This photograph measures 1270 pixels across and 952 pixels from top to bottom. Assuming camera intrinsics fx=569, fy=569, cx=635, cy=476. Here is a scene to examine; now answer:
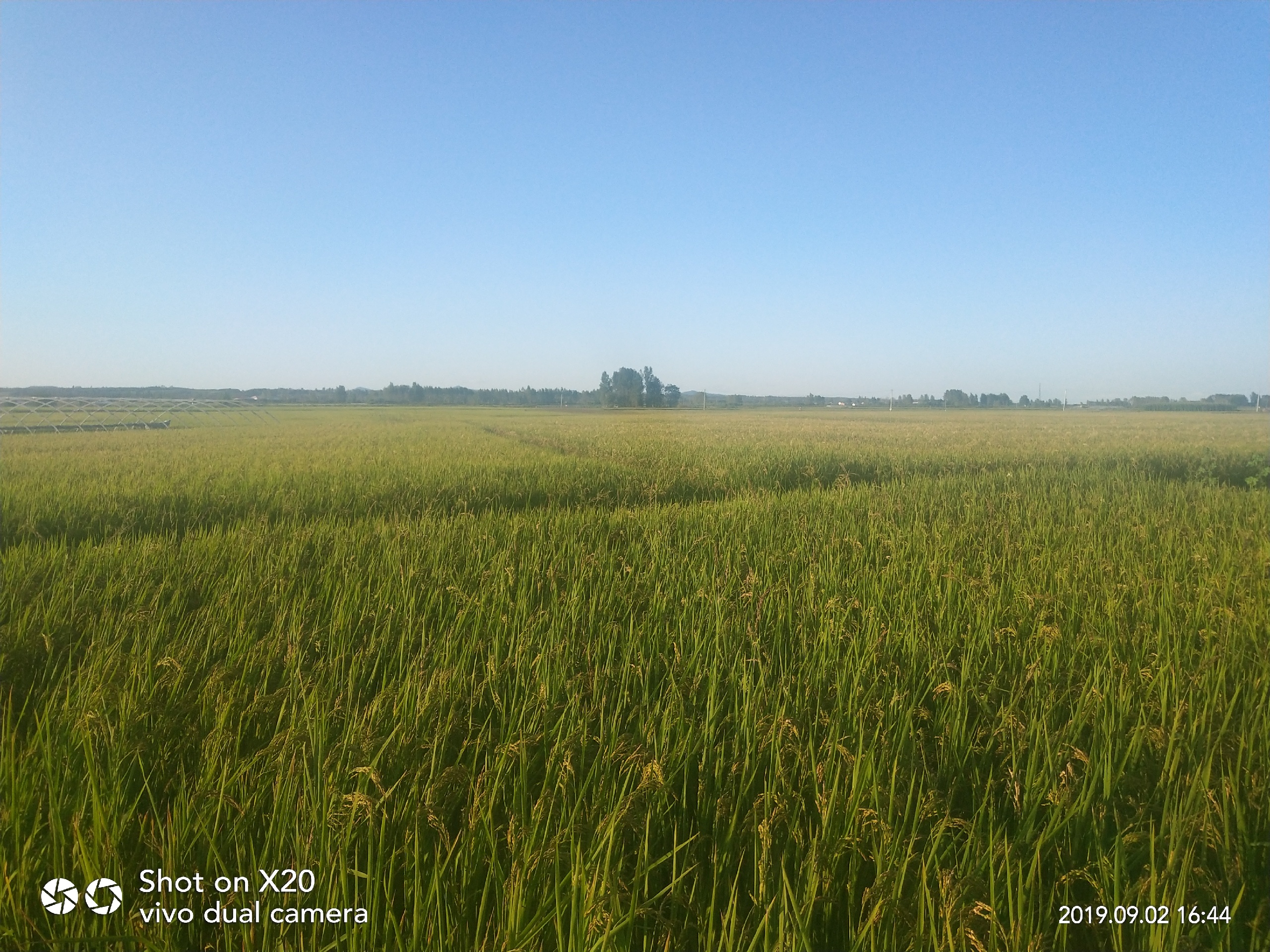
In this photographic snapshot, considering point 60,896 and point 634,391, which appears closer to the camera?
point 60,896

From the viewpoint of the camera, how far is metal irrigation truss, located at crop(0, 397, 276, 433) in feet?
43.2

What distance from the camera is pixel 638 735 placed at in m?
1.71

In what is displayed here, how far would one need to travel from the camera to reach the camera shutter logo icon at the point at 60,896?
42.9 inches

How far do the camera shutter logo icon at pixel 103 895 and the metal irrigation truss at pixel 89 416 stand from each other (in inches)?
487

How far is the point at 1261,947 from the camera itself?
3.77 feet

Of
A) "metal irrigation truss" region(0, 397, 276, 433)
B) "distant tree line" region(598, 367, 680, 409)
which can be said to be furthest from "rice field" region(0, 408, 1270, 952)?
"metal irrigation truss" region(0, 397, 276, 433)

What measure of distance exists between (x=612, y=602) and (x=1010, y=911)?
6.72 feet

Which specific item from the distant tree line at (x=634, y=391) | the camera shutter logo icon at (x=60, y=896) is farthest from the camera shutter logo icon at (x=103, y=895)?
the distant tree line at (x=634, y=391)

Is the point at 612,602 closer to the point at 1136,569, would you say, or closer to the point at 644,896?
the point at 644,896

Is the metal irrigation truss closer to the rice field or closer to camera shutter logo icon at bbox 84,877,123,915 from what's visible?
the rice field

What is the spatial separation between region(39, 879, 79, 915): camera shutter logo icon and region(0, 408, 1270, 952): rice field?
18 millimetres

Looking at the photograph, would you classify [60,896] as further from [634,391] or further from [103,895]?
[634,391]

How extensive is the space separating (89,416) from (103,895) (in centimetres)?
2151

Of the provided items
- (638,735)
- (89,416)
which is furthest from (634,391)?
(89,416)
